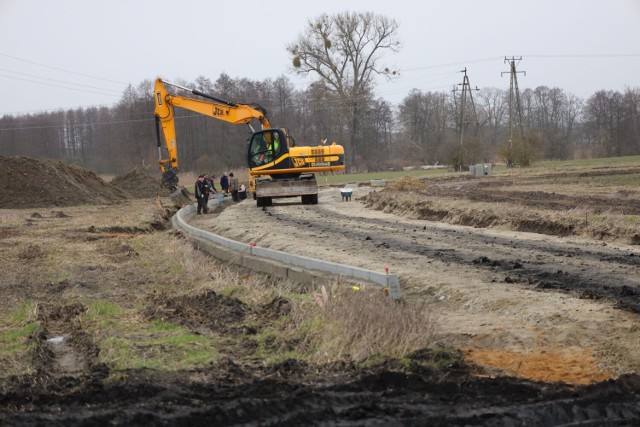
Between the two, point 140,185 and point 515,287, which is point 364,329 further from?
point 140,185

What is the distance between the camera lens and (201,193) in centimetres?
3275

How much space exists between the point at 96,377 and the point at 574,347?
4.46 m

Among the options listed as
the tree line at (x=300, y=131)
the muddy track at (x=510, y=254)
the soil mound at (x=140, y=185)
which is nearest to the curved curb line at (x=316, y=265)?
the muddy track at (x=510, y=254)

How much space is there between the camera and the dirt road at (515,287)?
7.81 metres

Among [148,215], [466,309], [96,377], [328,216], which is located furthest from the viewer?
[148,215]

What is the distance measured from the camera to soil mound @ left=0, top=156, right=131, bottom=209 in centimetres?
4238

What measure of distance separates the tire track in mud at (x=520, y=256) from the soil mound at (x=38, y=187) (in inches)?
927

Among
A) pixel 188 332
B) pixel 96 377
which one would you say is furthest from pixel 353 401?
pixel 188 332

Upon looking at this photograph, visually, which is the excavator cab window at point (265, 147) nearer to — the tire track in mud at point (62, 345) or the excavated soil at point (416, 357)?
the excavated soil at point (416, 357)

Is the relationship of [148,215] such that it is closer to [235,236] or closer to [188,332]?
[235,236]

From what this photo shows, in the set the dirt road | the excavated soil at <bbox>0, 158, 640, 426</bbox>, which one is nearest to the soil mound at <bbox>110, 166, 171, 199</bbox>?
the dirt road

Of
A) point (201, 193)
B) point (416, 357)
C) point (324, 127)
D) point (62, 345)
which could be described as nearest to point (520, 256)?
point (416, 357)

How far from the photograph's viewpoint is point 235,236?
22.3 m

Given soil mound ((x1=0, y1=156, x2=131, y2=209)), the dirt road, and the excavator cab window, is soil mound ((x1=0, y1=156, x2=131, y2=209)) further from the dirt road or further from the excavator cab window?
the dirt road
